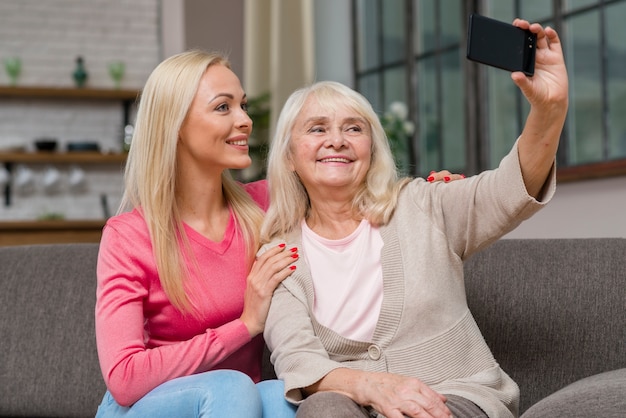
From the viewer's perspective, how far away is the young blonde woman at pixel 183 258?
71.5 inches

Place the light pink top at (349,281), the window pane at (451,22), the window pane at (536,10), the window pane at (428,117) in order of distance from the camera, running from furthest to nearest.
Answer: the window pane at (428,117)
the window pane at (451,22)
the window pane at (536,10)
the light pink top at (349,281)

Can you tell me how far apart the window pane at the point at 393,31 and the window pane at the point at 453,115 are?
48 centimetres

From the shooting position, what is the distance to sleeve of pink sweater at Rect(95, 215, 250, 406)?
1.79m

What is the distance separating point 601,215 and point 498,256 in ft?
6.12

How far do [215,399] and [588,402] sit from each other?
2.21 feet

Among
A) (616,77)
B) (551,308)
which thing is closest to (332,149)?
(551,308)

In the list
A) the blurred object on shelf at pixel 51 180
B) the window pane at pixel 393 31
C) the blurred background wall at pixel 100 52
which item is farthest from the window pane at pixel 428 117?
the blurred object on shelf at pixel 51 180

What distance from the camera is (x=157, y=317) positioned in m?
1.97

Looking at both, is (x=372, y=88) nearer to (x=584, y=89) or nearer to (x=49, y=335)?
(x=584, y=89)

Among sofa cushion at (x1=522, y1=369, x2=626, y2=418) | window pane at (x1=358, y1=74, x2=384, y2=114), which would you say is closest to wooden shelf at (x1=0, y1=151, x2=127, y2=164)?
window pane at (x1=358, y1=74, x2=384, y2=114)

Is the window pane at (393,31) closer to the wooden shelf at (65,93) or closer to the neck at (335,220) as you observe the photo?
the wooden shelf at (65,93)

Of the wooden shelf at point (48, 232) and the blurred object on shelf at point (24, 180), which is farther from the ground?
the blurred object on shelf at point (24, 180)

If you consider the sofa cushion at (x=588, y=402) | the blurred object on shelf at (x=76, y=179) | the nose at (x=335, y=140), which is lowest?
the blurred object on shelf at (x=76, y=179)

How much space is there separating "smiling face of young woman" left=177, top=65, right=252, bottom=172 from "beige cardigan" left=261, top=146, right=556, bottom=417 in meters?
0.31
